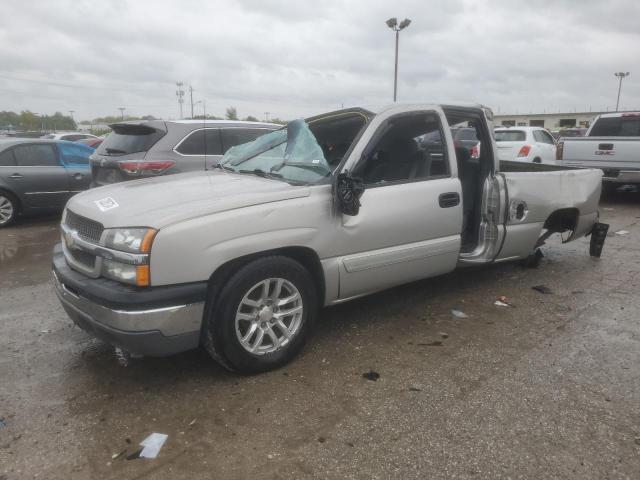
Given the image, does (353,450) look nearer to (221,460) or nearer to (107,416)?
(221,460)

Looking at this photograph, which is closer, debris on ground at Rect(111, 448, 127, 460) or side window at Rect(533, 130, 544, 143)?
debris on ground at Rect(111, 448, 127, 460)

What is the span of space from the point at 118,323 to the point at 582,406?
2660mm

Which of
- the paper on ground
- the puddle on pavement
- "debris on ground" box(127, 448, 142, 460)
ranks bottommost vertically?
"debris on ground" box(127, 448, 142, 460)

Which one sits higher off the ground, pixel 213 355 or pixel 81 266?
pixel 81 266

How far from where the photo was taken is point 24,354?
3537mm

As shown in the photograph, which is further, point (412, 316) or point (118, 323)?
point (412, 316)

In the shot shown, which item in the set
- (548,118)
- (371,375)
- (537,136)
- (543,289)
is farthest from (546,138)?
(548,118)

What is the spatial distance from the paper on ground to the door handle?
2.58 metres

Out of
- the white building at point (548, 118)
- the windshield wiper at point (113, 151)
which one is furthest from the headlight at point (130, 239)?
the white building at point (548, 118)

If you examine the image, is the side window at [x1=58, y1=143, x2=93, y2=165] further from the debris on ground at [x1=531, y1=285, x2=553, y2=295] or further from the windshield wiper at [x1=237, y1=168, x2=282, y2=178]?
the debris on ground at [x1=531, y1=285, x2=553, y2=295]

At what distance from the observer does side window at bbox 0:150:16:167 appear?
8172 mm

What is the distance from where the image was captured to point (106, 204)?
3.16 meters

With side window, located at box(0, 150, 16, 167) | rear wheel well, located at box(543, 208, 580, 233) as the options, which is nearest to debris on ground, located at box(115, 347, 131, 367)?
rear wheel well, located at box(543, 208, 580, 233)

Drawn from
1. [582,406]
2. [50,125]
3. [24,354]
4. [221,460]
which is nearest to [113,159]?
[24,354]
